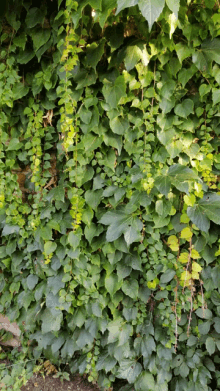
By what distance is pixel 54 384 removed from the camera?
7.07 feet

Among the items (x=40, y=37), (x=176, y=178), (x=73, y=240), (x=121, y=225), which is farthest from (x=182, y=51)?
(x=73, y=240)

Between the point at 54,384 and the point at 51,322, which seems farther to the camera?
the point at 54,384

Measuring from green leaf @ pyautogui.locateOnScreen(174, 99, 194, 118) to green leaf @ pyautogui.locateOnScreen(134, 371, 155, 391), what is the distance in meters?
1.70

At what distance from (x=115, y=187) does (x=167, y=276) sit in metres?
0.66

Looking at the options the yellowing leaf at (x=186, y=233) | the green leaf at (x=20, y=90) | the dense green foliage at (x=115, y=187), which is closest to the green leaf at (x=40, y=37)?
the dense green foliage at (x=115, y=187)

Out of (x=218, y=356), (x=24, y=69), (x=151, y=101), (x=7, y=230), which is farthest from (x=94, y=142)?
(x=218, y=356)

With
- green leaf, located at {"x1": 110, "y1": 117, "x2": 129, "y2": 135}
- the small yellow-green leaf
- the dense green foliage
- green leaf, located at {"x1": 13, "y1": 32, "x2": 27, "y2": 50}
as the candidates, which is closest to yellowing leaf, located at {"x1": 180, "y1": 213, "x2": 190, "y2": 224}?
the dense green foliage

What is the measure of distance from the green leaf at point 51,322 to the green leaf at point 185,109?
4.87 ft

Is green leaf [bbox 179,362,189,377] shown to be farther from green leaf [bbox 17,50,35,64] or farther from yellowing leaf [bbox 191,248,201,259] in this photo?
green leaf [bbox 17,50,35,64]

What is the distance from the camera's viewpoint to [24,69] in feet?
6.05

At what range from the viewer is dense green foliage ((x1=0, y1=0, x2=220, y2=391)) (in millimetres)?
1591

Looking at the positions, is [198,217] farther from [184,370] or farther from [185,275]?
[184,370]

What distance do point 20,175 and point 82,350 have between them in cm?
134

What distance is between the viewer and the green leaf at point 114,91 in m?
1.55
